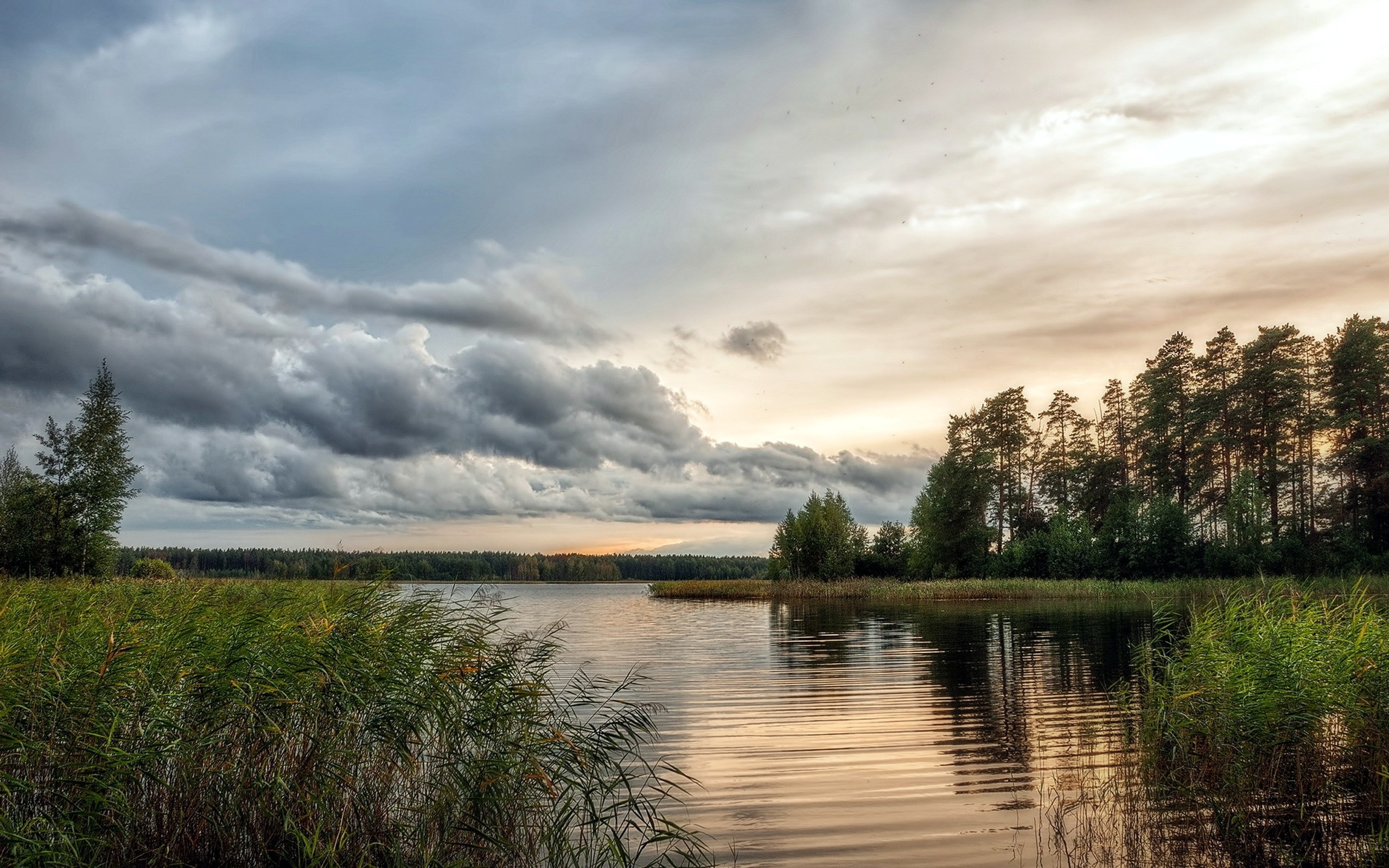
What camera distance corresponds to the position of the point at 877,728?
16016 millimetres

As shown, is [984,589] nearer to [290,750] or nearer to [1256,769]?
[1256,769]

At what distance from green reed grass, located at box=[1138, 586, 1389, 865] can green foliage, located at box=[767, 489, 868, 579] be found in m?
74.7

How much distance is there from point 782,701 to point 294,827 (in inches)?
559

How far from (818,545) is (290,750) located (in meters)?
81.9

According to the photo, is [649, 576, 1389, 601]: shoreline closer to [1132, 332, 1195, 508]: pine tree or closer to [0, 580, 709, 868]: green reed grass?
[1132, 332, 1195, 508]: pine tree

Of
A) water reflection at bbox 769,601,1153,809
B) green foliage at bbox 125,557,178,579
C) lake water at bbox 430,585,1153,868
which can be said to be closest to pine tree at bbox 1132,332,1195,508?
water reflection at bbox 769,601,1153,809

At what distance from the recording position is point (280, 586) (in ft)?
46.2

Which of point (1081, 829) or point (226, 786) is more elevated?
point (226, 786)

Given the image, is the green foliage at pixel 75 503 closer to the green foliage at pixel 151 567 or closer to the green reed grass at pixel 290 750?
the green foliage at pixel 151 567

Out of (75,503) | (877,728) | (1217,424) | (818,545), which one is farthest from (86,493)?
(1217,424)

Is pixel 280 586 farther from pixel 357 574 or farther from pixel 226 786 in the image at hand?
pixel 226 786

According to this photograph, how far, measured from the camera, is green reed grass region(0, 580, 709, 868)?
264 inches

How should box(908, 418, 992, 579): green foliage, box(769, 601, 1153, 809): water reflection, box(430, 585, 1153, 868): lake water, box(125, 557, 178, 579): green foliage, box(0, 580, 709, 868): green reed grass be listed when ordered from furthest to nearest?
box(908, 418, 992, 579): green foliage < box(125, 557, 178, 579): green foliage < box(769, 601, 1153, 809): water reflection < box(430, 585, 1153, 868): lake water < box(0, 580, 709, 868): green reed grass

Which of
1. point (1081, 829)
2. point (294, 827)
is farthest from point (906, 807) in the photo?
point (294, 827)
